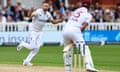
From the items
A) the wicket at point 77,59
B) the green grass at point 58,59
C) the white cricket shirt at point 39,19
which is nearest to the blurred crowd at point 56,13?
the green grass at point 58,59

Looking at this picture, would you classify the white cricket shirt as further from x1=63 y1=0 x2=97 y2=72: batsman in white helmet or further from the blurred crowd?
the blurred crowd

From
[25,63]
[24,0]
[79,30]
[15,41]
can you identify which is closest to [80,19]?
[79,30]

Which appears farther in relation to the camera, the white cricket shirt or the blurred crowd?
the blurred crowd

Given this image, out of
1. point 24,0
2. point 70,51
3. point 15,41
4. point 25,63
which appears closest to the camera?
point 70,51

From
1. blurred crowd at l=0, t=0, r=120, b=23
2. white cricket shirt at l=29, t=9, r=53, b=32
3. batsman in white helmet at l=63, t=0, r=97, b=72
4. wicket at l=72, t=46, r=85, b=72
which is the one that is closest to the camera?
batsman in white helmet at l=63, t=0, r=97, b=72

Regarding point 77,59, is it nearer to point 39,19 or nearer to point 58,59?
point 39,19

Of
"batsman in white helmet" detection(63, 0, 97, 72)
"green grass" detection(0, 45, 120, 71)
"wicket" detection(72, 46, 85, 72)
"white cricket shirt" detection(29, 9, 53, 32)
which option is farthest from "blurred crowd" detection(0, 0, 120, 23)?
"batsman in white helmet" detection(63, 0, 97, 72)

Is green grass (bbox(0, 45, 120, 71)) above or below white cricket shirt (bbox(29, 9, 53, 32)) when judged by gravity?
below

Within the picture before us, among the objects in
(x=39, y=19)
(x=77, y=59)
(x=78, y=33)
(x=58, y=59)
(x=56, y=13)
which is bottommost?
(x=58, y=59)

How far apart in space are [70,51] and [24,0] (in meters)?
25.6

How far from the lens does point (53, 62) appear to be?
21.7 metres

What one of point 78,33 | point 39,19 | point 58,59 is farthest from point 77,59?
point 58,59

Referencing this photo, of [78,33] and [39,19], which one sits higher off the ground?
[78,33]

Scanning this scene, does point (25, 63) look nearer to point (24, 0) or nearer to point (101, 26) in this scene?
point (101, 26)
